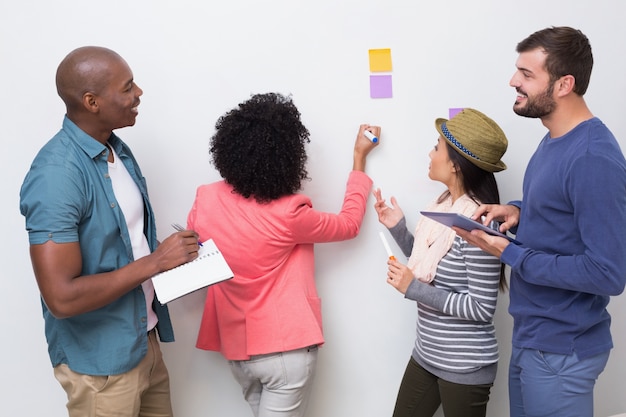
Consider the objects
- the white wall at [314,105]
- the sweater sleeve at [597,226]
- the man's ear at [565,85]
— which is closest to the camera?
the sweater sleeve at [597,226]

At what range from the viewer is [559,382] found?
1.55 m

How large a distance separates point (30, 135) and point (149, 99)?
16.9 inches

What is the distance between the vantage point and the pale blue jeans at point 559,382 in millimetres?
1545

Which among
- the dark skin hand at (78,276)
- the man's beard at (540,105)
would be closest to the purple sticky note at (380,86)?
the man's beard at (540,105)

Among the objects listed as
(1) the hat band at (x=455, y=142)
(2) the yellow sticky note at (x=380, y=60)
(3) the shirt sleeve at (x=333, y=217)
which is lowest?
(3) the shirt sleeve at (x=333, y=217)

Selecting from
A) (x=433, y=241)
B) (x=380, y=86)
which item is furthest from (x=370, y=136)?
(x=433, y=241)

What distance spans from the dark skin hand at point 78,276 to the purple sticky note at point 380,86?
91cm

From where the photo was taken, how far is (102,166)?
163 cm

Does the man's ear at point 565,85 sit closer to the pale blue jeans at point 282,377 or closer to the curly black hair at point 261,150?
the curly black hair at point 261,150

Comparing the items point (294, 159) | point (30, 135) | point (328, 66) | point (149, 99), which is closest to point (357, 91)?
point (328, 66)

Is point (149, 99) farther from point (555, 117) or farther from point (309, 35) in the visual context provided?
point (555, 117)

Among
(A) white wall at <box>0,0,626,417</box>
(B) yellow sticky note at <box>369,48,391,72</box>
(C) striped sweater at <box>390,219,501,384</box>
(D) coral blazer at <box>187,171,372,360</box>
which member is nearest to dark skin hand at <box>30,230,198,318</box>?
(D) coral blazer at <box>187,171,372,360</box>

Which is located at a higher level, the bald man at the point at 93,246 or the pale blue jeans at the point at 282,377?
the bald man at the point at 93,246

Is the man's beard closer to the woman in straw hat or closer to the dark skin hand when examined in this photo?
the woman in straw hat
